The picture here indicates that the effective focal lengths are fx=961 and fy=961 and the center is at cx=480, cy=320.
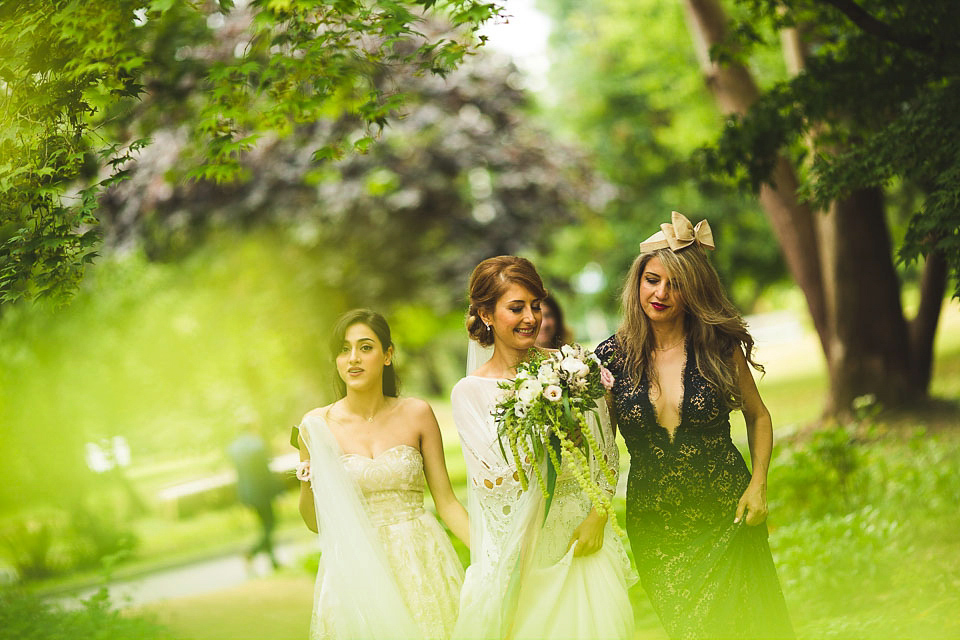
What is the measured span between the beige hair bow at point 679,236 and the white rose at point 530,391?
0.94 metres

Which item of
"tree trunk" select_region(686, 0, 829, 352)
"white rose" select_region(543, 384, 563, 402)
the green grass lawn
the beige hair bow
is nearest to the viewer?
"white rose" select_region(543, 384, 563, 402)

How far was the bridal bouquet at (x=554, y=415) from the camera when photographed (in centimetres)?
404

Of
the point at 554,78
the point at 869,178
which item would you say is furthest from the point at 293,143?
the point at 554,78

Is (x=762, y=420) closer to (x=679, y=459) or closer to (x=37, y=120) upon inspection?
(x=679, y=459)

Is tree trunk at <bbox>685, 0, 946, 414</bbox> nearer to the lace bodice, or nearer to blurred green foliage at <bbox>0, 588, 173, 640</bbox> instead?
the lace bodice

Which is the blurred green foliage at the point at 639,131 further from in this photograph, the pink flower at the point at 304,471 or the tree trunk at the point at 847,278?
the pink flower at the point at 304,471

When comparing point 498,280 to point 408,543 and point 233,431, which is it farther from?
point 233,431

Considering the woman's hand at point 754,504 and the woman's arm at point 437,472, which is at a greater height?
the woman's arm at point 437,472

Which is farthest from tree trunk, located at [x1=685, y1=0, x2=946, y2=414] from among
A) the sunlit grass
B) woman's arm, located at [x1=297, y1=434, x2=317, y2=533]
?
woman's arm, located at [x1=297, y1=434, x2=317, y2=533]

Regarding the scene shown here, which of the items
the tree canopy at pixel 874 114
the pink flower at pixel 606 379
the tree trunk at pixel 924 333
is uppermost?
the tree canopy at pixel 874 114

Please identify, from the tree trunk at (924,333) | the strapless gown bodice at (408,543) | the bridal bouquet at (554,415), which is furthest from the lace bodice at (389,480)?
the tree trunk at (924,333)

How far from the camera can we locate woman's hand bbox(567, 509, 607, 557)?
14.1ft

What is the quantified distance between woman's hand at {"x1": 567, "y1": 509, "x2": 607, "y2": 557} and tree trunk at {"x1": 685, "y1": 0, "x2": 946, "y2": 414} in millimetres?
8456

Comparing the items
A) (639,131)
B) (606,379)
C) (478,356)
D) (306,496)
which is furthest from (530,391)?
(639,131)
